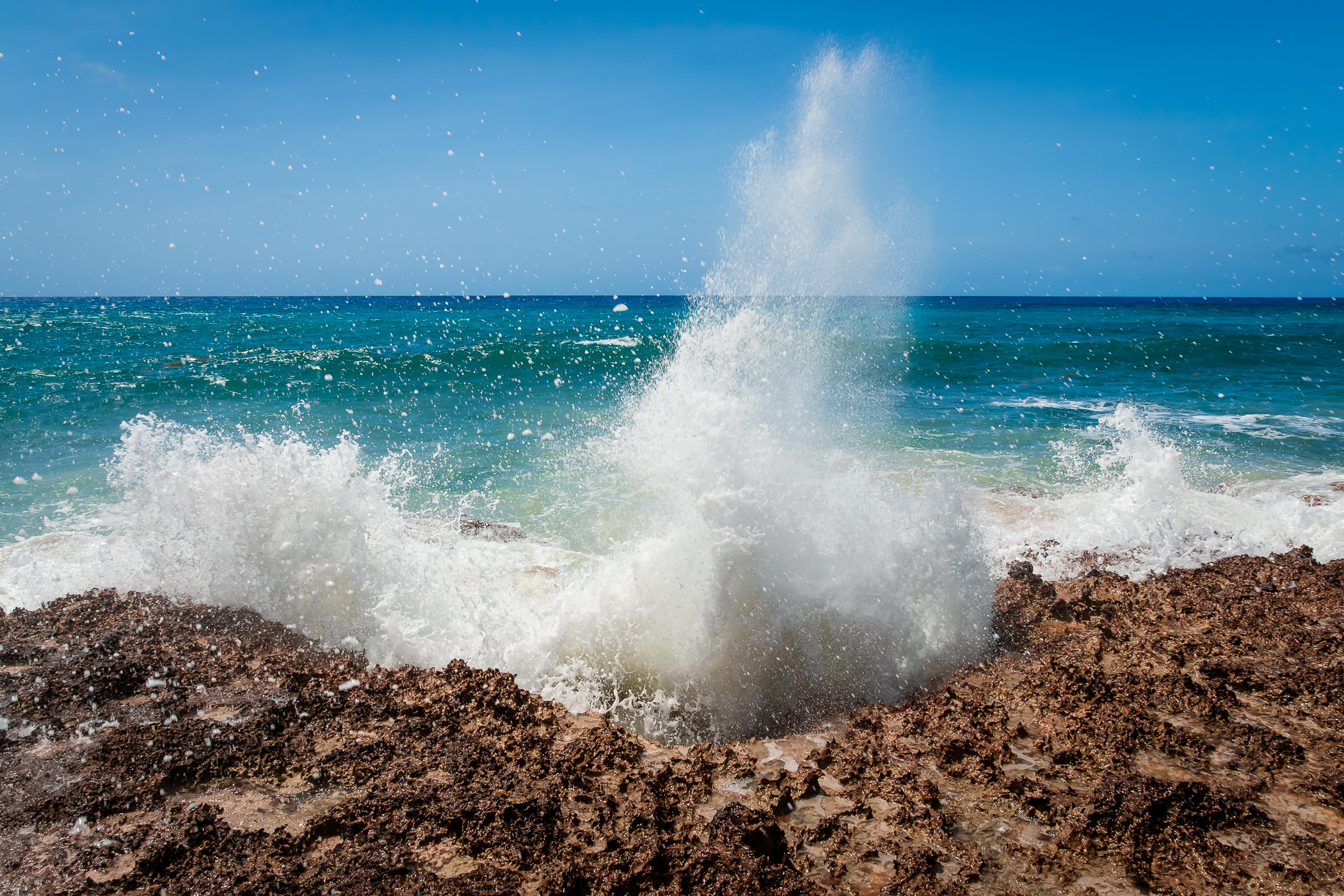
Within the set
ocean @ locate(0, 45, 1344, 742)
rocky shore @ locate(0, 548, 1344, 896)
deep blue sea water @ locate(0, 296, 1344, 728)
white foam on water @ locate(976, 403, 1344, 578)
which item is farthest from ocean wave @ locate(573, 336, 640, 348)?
rocky shore @ locate(0, 548, 1344, 896)

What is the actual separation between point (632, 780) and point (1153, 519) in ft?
20.2

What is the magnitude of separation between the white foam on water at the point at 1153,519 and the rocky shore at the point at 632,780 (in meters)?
2.04

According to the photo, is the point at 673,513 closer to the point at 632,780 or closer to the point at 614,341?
the point at 632,780

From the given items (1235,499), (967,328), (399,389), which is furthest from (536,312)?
(1235,499)

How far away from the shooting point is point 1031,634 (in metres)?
4.59

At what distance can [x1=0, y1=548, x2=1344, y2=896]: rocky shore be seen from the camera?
2.35 m

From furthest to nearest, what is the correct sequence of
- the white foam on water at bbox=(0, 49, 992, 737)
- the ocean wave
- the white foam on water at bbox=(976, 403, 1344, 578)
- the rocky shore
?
1. the ocean wave
2. the white foam on water at bbox=(976, 403, 1344, 578)
3. the white foam on water at bbox=(0, 49, 992, 737)
4. the rocky shore

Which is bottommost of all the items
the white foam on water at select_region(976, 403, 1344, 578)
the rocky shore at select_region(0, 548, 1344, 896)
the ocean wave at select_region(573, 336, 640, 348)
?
the rocky shore at select_region(0, 548, 1344, 896)

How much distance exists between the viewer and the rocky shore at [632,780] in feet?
7.72

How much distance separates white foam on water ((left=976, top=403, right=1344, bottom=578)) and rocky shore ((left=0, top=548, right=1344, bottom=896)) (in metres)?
2.04

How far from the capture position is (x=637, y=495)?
823cm

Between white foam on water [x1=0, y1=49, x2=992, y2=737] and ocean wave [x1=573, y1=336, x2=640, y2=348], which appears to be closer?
white foam on water [x1=0, y1=49, x2=992, y2=737]

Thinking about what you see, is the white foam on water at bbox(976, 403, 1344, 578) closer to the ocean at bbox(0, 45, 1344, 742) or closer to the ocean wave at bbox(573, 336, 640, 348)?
the ocean at bbox(0, 45, 1344, 742)

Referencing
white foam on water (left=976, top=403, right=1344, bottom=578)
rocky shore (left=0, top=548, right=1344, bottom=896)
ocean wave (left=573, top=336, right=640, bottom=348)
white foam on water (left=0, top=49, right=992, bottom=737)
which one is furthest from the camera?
ocean wave (left=573, top=336, right=640, bottom=348)
